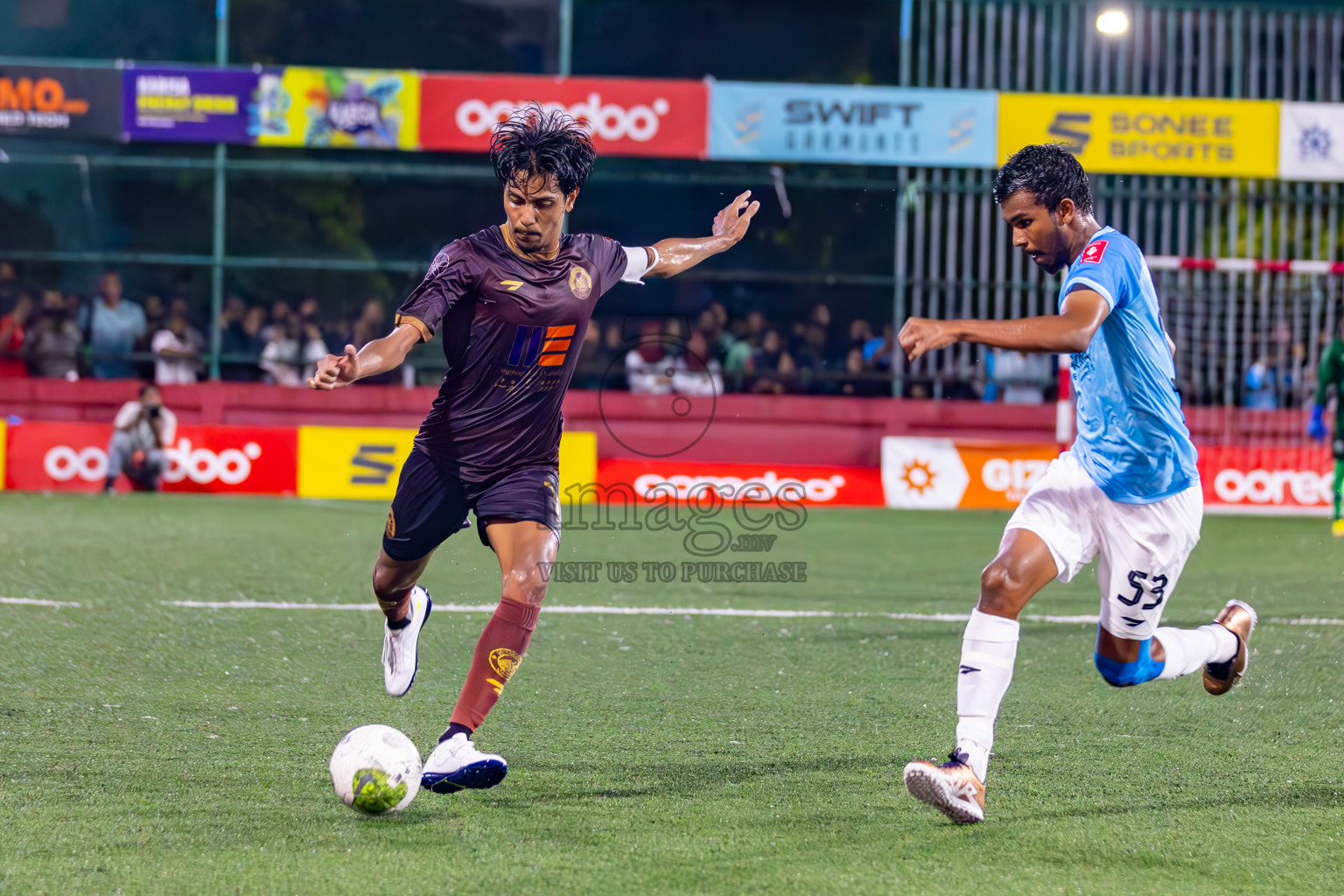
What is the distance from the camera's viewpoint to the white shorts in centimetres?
473

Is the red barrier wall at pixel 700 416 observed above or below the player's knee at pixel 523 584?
above

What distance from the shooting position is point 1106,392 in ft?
15.5

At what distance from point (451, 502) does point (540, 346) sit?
658mm

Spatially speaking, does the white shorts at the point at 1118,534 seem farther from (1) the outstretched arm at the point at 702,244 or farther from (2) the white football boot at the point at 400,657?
(2) the white football boot at the point at 400,657

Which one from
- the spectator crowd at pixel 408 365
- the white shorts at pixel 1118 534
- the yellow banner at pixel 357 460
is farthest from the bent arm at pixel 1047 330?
the spectator crowd at pixel 408 365

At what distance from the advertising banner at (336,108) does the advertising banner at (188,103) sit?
0.25 m

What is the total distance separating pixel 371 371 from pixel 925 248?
54.7 feet

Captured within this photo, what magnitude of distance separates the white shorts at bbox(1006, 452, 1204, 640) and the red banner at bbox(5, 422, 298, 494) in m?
13.5

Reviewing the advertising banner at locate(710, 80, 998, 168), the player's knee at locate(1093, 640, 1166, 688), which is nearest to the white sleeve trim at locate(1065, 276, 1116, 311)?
the player's knee at locate(1093, 640, 1166, 688)

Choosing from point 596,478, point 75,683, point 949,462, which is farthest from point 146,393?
point 75,683

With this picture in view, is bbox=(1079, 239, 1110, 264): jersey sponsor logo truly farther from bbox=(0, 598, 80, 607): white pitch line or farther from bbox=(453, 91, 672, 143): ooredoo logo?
bbox=(453, 91, 672, 143): ooredoo logo

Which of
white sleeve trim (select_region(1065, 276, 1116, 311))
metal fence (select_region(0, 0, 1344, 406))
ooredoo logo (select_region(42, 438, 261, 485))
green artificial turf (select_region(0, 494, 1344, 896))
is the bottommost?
green artificial turf (select_region(0, 494, 1344, 896))

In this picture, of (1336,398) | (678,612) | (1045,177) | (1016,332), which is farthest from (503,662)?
(1336,398)

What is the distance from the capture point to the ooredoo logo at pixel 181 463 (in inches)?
667
